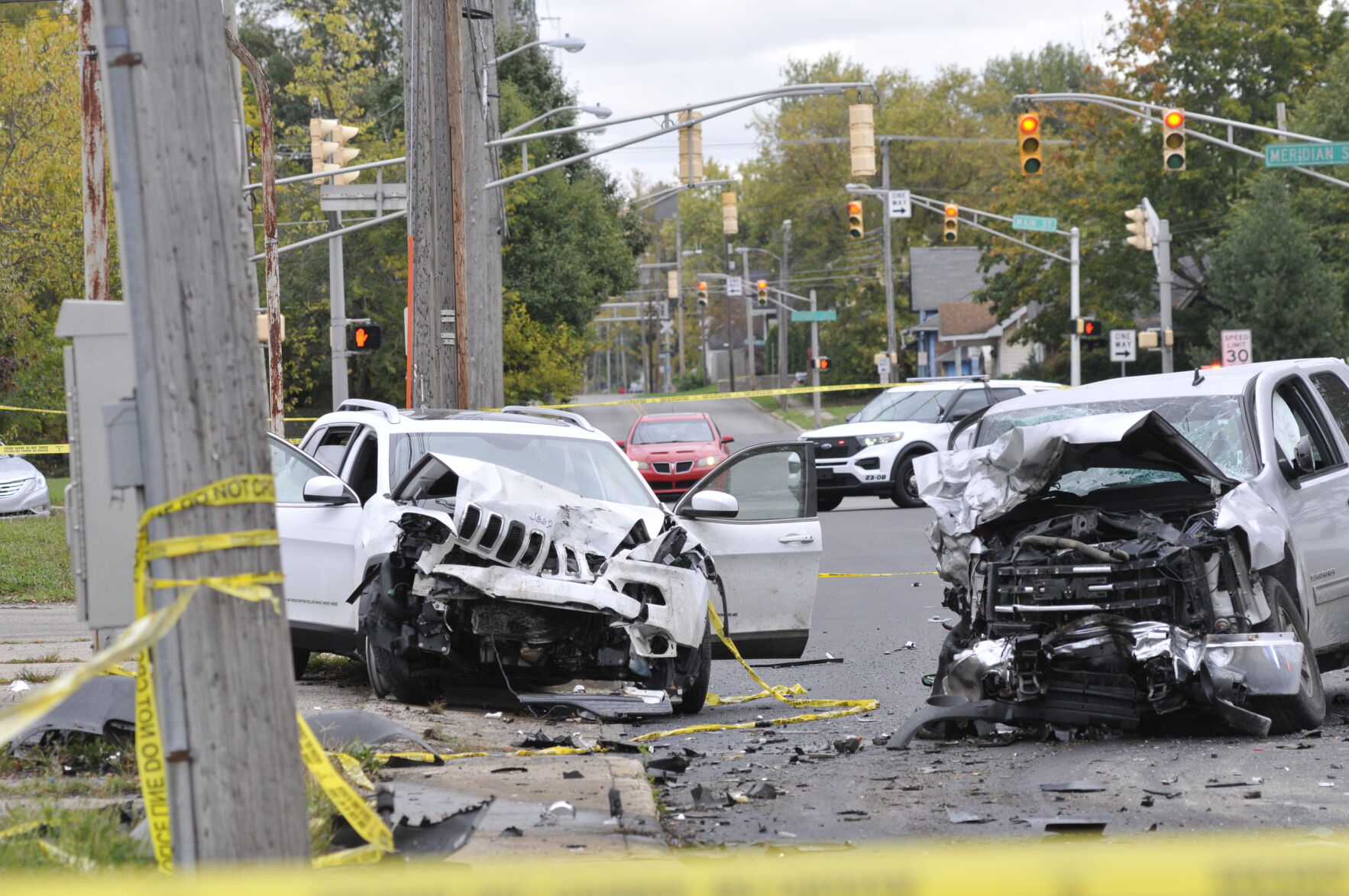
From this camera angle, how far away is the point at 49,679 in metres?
8.99

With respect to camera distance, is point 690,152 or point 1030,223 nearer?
point 690,152

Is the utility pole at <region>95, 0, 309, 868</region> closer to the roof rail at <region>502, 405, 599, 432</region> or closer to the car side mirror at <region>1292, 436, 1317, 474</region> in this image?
the car side mirror at <region>1292, 436, 1317, 474</region>

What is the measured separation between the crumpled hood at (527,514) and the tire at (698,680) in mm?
717

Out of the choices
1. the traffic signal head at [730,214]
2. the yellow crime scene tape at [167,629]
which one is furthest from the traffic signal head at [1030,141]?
the yellow crime scene tape at [167,629]

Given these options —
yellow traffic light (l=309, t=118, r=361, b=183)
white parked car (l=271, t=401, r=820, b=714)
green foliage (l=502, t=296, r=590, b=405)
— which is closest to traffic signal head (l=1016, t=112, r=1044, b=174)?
yellow traffic light (l=309, t=118, r=361, b=183)

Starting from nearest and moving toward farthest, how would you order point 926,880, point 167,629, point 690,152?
point 926,880 < point 167,629 < point 690,152

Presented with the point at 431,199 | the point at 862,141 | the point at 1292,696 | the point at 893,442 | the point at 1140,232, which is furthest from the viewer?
the point at 1140,232

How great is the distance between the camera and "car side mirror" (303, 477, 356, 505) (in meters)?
9.20

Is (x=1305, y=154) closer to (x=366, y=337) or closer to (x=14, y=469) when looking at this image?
(x=366, y=337)

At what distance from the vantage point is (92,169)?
814cm

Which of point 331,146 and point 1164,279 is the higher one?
point 331,146

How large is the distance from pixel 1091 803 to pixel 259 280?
41.3 metres

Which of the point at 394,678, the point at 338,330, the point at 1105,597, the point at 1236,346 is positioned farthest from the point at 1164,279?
the point at 394,678

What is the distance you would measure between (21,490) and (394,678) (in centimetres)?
1946
